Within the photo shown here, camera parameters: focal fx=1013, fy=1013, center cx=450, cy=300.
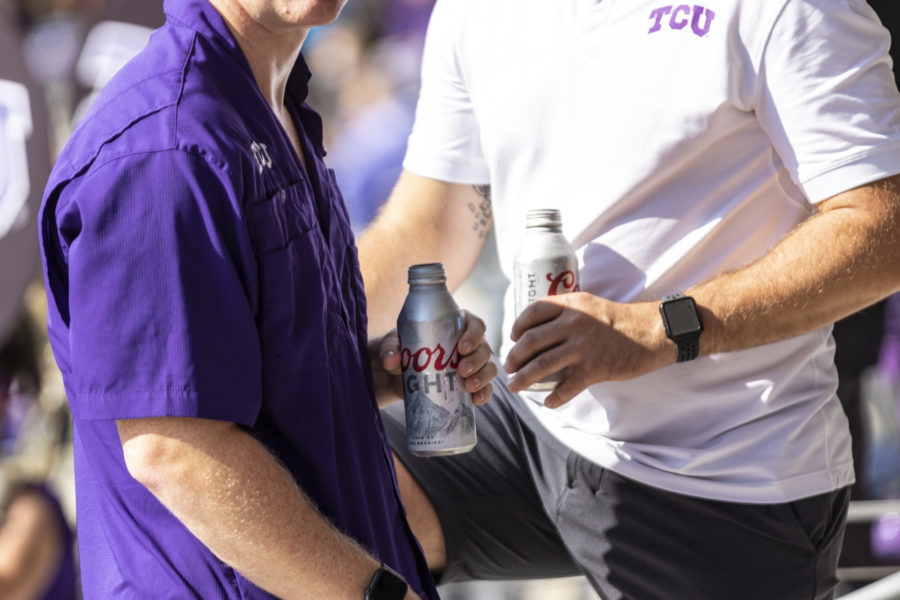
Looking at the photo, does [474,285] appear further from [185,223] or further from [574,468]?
[185,223]

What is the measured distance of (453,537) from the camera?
2281 millimetres

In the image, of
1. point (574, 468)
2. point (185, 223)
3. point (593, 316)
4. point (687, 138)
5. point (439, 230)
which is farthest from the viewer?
point (439, 230)

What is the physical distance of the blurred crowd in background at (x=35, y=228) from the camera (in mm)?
3510

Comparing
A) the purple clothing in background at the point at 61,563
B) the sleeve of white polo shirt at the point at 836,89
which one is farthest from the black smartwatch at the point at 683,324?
the purple clothing in background at the point at 61,563

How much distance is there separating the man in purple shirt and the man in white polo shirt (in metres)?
0.49

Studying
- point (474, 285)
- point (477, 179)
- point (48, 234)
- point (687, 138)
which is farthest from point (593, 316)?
point (474, 285)

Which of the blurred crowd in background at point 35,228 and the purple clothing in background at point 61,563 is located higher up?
A: the blurred crowd in background at point 35,228

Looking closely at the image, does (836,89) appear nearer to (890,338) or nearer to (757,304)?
(757,304)

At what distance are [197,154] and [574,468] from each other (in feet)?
3.94

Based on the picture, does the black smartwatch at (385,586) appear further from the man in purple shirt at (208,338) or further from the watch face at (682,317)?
the watch face at (682,317)

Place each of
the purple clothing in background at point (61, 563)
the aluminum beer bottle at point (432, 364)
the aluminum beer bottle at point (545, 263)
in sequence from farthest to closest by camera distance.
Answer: the purple clothing in background at point (61, 563)
the aluminum beer bottle at point (545, 263)
the aluminum beer bottle at point (432, 364)

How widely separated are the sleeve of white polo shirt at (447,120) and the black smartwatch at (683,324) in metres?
0.73

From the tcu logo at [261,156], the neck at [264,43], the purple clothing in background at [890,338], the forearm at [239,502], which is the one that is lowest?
the purple clothing in background at [890,338]

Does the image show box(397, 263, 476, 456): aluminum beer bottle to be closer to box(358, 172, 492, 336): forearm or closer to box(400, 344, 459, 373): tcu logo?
box(400, 344, 459, 373): tcu logo
